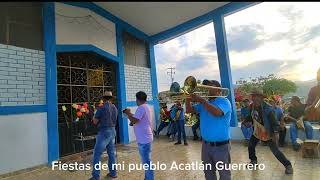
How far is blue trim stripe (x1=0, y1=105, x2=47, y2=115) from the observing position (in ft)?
17.6

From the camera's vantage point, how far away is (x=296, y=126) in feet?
21.5

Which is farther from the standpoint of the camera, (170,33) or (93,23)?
(170,33)

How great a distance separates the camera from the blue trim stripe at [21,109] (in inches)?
211

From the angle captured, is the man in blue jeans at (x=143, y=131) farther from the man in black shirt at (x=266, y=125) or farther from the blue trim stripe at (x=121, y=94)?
the blue trim stripe at (x=121, y=94)

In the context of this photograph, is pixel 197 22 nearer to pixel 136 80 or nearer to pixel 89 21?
pixel 136 80

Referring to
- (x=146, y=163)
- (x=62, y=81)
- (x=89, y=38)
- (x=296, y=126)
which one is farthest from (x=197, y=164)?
(x=89, y=38)

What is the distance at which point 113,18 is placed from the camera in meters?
8.91

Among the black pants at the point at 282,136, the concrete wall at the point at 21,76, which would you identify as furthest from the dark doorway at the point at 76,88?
the black pants at the point at 282,136

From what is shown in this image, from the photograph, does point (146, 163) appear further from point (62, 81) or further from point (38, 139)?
point (62, 81)

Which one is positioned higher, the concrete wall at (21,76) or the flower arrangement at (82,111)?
the concrete wall at (21,76)

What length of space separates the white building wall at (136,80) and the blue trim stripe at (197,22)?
1.59 m

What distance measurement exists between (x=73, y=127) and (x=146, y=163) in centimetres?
393

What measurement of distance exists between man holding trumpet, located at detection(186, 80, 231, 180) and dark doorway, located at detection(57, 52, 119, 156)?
16.0ft

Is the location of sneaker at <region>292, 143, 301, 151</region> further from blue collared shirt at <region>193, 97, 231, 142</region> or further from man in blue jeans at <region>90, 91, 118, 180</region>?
man in blue jeans at <region>90, 91, 118, 180</region>
